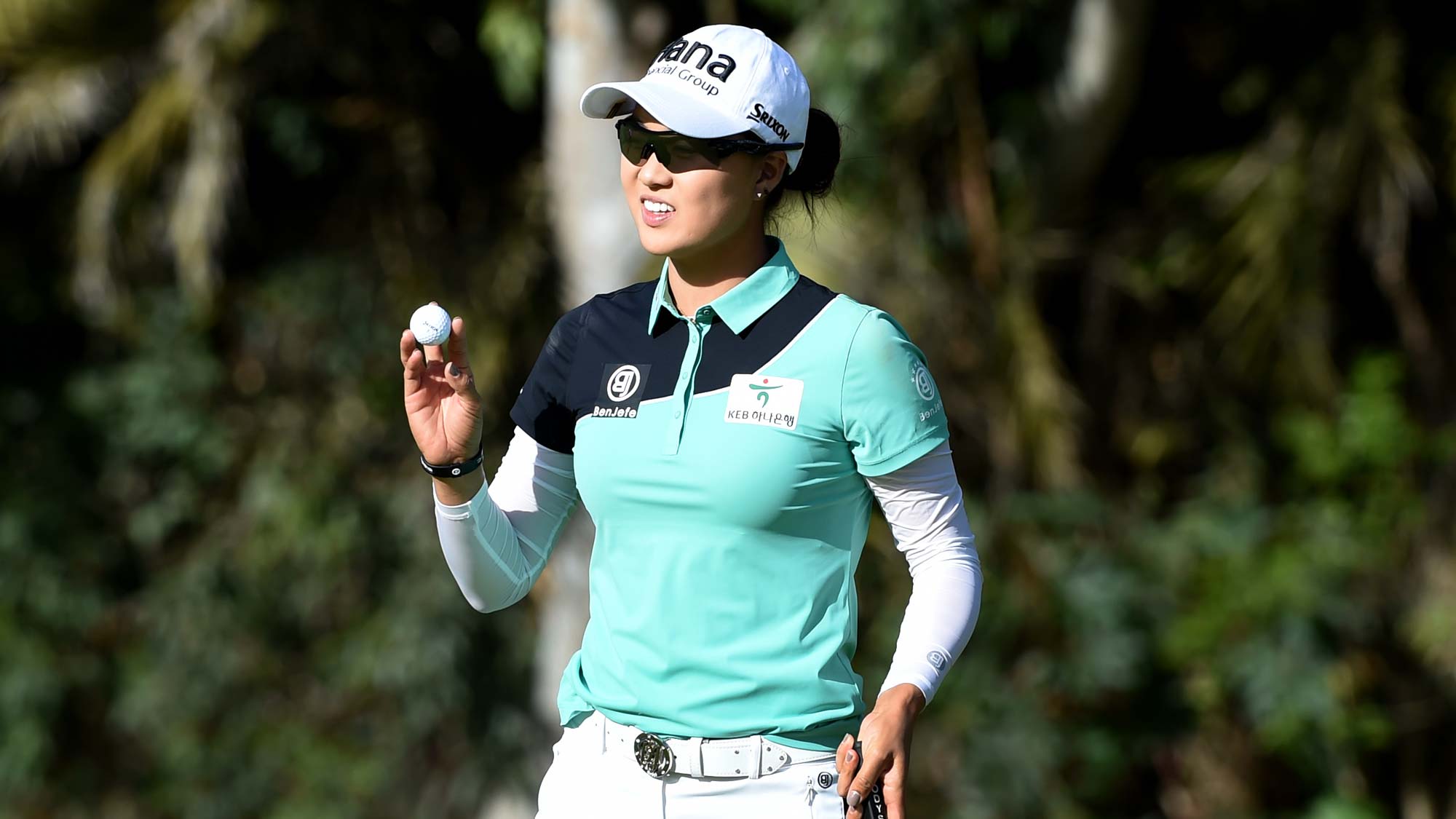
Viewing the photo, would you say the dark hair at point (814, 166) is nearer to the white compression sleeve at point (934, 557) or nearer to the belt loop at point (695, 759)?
the white compression sleeve at point (934, 557)

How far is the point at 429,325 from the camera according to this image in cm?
210

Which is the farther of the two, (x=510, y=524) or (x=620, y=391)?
(x=510, y=524)

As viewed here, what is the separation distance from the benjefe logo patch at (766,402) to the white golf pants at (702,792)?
15.4 inches

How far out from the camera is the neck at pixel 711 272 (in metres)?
2.21

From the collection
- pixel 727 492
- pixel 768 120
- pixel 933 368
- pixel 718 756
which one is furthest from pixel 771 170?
pixel 933 368

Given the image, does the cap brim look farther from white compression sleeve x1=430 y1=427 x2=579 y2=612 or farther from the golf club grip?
the golf club grip

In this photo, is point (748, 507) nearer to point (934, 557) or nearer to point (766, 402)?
point (766, 402)

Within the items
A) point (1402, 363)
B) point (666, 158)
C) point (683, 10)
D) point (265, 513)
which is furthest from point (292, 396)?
point (666, 158)

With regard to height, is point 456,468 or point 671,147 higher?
point 671,147

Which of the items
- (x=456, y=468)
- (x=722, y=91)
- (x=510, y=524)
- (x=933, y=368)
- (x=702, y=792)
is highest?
(x=722, y=91)

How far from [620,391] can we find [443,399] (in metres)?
0.22

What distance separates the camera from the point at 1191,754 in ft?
23.0

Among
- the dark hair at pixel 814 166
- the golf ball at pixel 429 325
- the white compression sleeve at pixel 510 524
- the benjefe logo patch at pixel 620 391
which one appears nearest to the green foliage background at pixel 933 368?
the dark hair at pixel 814 166

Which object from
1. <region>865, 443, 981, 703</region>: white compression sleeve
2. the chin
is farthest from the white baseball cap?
<region>865, 443, 981, 703</region>: white compression sleeve
